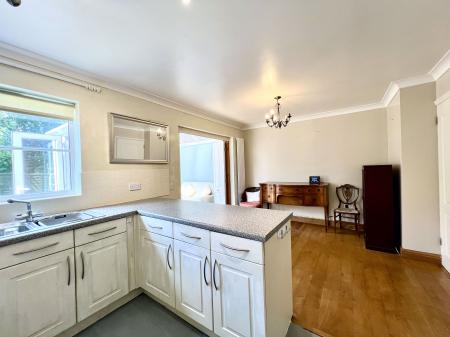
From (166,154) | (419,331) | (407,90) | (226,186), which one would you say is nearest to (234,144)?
(226,186)

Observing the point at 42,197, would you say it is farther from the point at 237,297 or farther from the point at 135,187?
the point at 237,297

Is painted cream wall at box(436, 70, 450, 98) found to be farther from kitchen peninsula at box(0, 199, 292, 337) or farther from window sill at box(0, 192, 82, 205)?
window sill at box(0, 192, 82, 205)

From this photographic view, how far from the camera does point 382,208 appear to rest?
2.98m

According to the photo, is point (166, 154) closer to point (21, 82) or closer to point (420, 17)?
point (21, 82)

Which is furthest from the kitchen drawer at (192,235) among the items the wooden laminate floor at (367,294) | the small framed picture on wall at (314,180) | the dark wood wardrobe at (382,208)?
the small framed picture on wall at (314,180)

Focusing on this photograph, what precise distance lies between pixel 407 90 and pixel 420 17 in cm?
158

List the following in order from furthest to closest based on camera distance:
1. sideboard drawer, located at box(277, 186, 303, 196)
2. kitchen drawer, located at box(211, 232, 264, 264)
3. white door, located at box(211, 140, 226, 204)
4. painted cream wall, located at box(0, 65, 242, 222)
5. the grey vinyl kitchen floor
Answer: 1. white door, located at box(211, 140, 226, 204)
2. sideboard drawer, located at box(277, 186, 303, 196)
3. painted cream wall, located at box(0, 65, 242, 222)
4. the grey vinyl kitchen floor
5. kitchen drawer, located at box(211, 232, 264, 264)

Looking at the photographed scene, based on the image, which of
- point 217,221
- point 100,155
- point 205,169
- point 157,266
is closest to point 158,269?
point 157,266

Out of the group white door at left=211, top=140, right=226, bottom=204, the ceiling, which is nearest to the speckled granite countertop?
the ceiling

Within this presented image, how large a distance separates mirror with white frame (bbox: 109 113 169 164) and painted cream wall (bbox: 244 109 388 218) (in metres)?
2.74

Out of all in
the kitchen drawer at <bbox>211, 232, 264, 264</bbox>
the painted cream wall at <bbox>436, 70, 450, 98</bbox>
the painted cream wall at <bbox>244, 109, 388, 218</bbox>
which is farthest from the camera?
the painted cream wall at <bbox>244, 109, 388, 218</bbox>

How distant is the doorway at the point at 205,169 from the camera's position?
189 inches

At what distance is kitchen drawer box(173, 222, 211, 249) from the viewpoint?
149 cm

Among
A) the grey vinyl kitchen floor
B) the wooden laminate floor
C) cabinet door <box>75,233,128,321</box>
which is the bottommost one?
the grey vinyl kitchen floor
